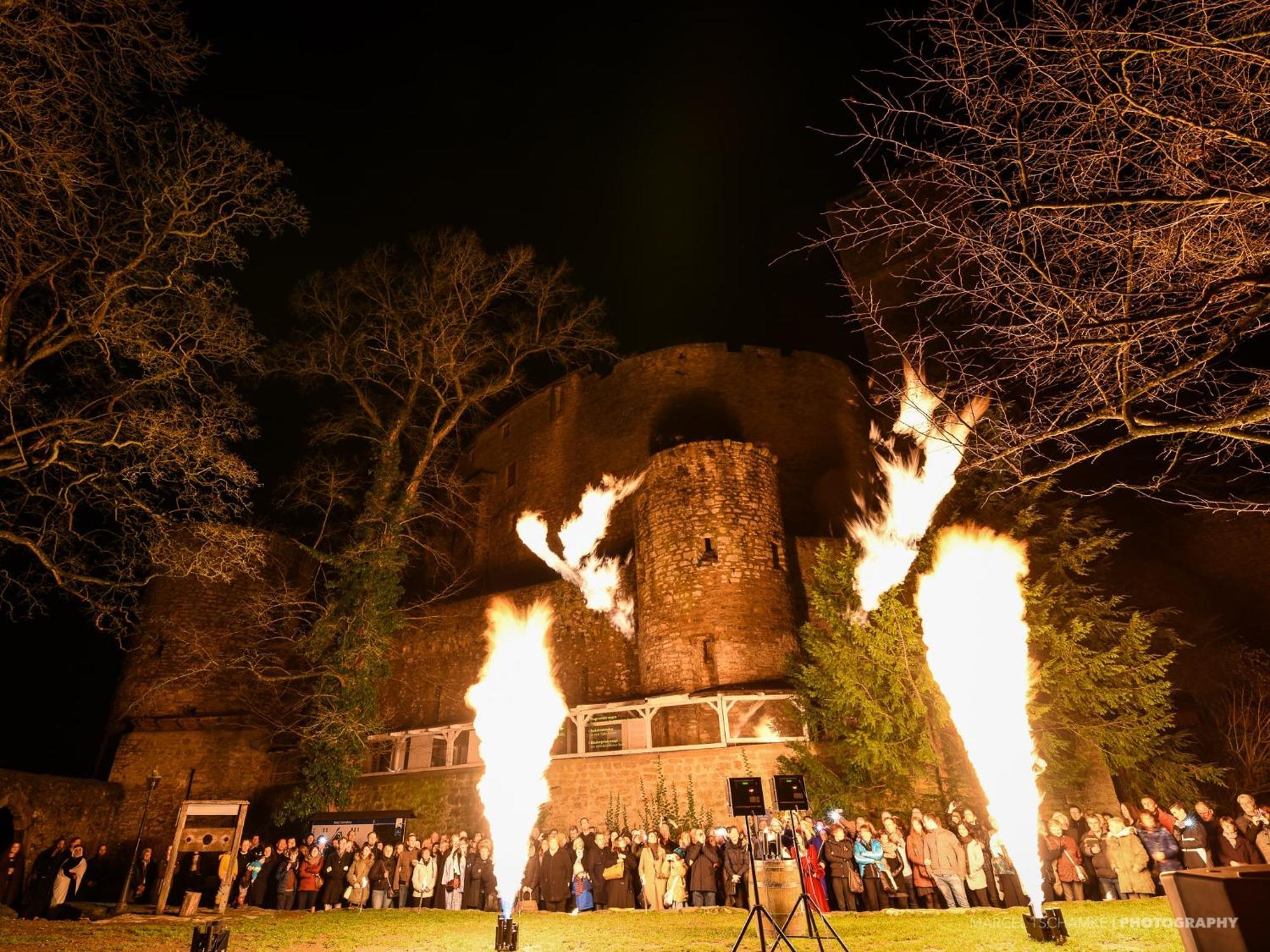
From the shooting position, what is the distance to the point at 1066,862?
8.73 meters

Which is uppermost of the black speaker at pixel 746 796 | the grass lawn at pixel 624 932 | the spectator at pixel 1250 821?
the black speaker at pixel 746 796

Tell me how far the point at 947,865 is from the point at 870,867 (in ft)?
3.35

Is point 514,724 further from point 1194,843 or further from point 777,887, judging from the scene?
point 1194,843

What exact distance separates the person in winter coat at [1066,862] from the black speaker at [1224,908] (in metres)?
6.09

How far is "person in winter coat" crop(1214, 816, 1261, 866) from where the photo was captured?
7.46 m

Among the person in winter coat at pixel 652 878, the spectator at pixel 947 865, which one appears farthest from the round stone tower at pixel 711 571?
the spectator at pixel 947 865

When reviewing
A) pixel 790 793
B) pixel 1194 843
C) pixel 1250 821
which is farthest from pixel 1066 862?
pixel 790 793

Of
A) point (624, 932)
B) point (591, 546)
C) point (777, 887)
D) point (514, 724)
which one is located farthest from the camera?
point (591, 546)

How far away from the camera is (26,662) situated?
75.5ft

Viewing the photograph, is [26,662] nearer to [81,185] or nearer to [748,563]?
[81,185]

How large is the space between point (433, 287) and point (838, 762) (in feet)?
47.2

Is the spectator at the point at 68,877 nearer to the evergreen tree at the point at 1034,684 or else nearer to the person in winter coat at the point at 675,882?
the person in winter coat at the point at 675,882

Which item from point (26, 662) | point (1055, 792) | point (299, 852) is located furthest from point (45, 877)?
point (26, 662)

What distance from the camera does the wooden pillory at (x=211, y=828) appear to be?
998cm
